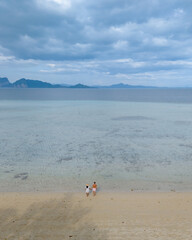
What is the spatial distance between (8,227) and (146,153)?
21.0 metres

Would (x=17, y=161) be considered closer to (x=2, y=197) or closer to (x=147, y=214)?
(x=2, y=197)

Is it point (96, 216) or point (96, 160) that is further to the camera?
point (96, 160)

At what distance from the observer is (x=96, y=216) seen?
13055 millimetres

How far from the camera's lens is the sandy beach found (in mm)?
11141

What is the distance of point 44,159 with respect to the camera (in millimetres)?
25719

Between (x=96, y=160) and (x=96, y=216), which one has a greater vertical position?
(x=96, y=216)

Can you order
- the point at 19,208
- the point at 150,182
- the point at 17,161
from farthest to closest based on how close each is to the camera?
the point at 17,161
the point at 150,182
the point at 19,208

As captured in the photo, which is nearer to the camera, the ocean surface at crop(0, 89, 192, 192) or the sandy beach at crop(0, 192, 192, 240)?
the sandy beach at crop(0, 192, 192, 240)

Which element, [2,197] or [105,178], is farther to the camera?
[105,178]

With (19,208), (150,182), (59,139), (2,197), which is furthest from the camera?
(59,139)

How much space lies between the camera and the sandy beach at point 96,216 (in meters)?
11.1

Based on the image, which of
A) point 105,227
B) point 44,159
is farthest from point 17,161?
point 105,227

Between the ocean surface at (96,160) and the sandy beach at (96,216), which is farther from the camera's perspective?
the ocean surface at (96,160)

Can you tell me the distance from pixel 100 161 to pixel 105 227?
43.3ft
